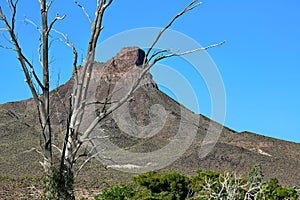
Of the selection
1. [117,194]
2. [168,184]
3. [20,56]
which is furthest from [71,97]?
[168,184]

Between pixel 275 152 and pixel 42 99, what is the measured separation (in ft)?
214

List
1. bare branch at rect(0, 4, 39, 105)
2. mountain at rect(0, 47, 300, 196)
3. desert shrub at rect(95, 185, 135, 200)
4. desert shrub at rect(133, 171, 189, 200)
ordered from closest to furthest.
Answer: bare branch at rect(0, 4, 39, 105)
desert shrub at rect(95, 185, 135, 200)
desert shrub at rect(133, 171, 189, 200)
mountain at rect(0, 47, 300, 196)

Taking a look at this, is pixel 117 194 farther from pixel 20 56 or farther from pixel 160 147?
pixel 160 147

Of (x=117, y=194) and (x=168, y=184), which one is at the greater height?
(x=168, y=184)

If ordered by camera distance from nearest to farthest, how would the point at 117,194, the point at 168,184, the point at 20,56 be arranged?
the point at 20,56
the point at 117,194
the point at 168,184

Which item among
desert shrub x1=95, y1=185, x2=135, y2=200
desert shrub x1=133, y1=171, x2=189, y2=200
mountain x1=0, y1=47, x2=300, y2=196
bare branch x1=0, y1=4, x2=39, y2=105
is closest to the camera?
bare branch x1=0, y1=4, x2=39, y2=105

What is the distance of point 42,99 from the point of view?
6855 mm

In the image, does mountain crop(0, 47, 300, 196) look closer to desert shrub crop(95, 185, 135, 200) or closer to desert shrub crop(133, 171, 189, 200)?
desert shrub crop(133, 171, 189, 200)

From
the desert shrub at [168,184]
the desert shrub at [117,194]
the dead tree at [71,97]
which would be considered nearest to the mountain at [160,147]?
the desert shrub at [168,184]

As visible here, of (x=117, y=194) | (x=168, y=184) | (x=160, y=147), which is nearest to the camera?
(x=117, y=194)

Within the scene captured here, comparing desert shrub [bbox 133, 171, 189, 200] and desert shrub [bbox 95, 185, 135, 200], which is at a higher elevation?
desert shrub [bbox 133, 171, 189, 200]

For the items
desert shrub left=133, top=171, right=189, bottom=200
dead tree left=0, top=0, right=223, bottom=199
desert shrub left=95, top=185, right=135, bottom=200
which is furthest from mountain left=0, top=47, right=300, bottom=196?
dead tree left=0, top=0, right=223, bottom=199

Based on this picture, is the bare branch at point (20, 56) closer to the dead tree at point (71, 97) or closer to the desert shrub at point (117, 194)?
the dead tree at point (71, 97)

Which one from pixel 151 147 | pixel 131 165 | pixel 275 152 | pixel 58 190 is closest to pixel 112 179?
pixel 131 165
